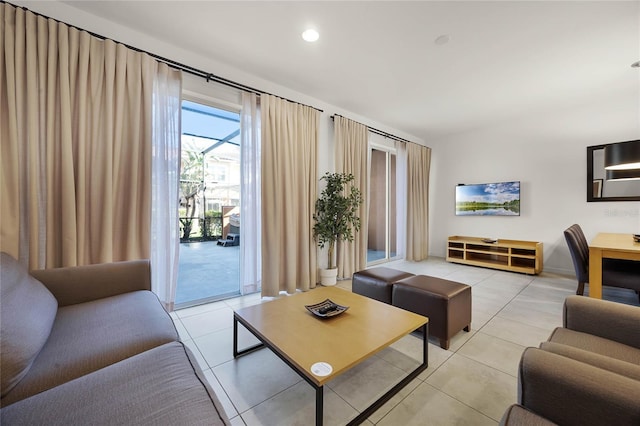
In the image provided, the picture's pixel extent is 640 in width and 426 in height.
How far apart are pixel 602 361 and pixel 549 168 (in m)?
4.47

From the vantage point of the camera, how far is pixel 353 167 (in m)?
3.96

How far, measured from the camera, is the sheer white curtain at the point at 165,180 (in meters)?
2.38

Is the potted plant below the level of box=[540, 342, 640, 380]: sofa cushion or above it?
above

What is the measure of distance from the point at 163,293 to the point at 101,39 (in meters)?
2.32

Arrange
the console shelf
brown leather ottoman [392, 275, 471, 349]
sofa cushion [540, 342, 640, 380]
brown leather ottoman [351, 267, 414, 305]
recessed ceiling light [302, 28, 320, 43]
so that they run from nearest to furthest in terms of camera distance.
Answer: sofa cushion [540, 342, 640, 380] < brown leather ottoman [392, 275, 471, 349] < recessed ceiling light [302, 28, 320, 43] < brown leather ottoman [351, 267, 414, 305] < the console shelf

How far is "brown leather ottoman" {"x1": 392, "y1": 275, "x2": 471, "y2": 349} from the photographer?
6.32 feet

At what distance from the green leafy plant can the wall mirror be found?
3.59 m

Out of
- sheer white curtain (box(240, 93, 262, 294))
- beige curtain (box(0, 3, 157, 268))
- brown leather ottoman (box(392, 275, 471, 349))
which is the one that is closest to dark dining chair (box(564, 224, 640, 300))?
brown leather ottoman (box(392, 275, 471, 349))

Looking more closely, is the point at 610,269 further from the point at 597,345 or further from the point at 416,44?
the point at 416,44

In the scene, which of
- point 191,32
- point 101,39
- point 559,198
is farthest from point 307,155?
point 559,198

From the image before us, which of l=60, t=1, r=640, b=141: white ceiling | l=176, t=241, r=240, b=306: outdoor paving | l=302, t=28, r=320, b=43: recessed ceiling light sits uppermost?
l=60, t=1, r=640, b=141: white ceiling

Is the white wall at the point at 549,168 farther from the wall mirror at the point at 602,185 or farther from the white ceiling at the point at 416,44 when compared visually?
the white ceiling at the point at 416,44

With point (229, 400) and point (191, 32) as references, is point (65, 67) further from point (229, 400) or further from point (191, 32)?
point (229, 400)

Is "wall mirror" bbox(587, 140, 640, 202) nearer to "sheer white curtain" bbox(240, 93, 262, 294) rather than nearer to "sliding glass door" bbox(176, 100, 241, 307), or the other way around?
"sheer white curtain" bbox(240, 93, 262, 294)
